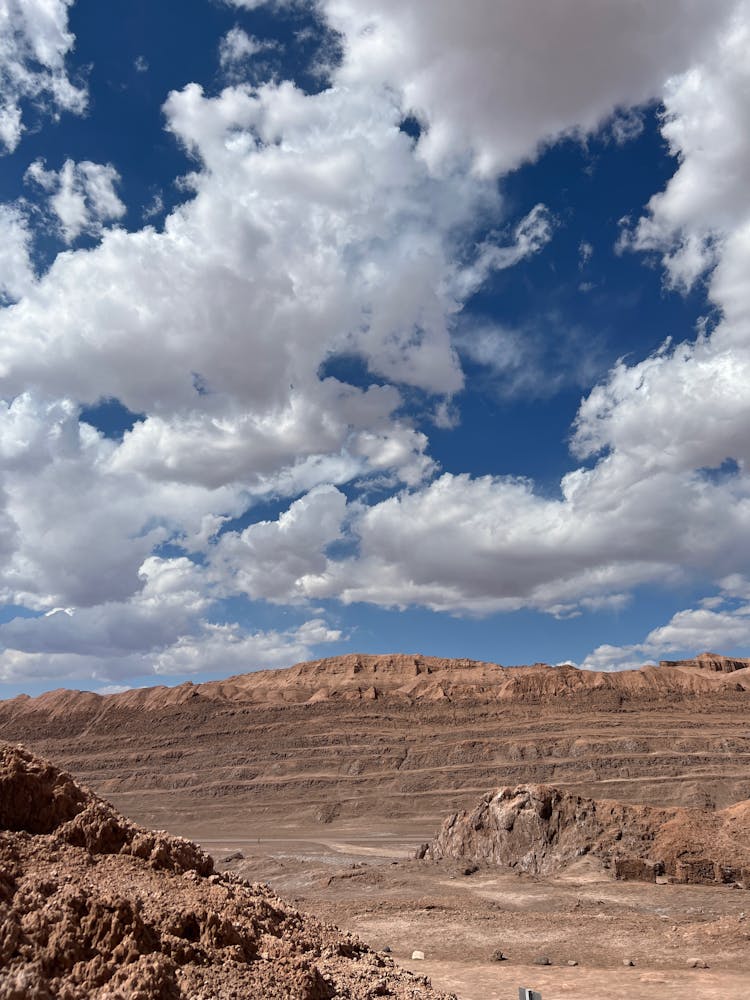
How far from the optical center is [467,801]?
203 feet

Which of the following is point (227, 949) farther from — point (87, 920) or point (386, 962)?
point (386, 962)

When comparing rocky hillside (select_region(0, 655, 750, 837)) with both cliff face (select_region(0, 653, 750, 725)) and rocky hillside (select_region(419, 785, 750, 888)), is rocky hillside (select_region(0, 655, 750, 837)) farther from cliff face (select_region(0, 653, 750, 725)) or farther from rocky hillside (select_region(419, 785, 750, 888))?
rocky hillside (select_region(419, 785, 750, 888))

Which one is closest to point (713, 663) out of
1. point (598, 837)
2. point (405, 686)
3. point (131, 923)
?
point (405, 686)

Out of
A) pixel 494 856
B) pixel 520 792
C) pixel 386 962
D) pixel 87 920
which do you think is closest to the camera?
pixel 87 920

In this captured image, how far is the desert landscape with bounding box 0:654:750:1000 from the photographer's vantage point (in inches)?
677

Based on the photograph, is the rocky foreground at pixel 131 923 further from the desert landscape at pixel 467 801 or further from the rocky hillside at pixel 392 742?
the rocky hillside at pixel 392 742

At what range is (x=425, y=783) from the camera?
6612cm

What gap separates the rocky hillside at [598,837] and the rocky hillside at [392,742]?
25.6 meters

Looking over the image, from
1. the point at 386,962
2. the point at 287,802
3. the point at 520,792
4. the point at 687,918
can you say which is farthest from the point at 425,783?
the point at 386,962

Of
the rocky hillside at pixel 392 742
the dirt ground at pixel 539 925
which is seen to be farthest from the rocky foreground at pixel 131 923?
the rocky hillside at pixel 392 742

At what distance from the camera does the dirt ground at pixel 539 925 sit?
1403cm

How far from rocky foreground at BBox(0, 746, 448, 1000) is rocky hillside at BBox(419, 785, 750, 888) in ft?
76.2

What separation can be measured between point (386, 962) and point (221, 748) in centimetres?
7555

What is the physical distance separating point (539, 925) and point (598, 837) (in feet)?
42.6
